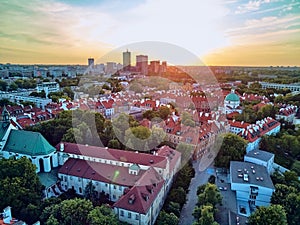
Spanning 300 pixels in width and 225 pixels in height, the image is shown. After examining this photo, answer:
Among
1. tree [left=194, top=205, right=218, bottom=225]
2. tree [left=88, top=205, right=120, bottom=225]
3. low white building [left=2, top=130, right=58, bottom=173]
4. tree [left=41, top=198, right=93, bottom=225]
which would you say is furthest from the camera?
low white building [left=2, top=130, right=58, bottom=173]

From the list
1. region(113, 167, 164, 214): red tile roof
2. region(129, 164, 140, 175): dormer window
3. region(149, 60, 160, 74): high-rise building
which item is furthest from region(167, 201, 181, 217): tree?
region(149, 60, 160, 74): high-rise building

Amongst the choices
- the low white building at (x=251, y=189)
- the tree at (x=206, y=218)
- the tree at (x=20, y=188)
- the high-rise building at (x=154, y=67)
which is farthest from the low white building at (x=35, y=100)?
the high-rise building at (x=154, y=67)

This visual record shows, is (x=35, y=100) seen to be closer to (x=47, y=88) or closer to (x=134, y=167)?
(x=47, y=88)

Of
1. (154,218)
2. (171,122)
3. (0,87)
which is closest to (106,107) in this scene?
(171,122)

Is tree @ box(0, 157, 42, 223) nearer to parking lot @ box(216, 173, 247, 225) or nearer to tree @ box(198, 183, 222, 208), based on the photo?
tree @ box(198, 183, 222, 208)

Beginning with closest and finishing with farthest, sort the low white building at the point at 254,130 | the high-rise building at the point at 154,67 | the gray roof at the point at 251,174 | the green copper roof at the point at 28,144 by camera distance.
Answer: the gray roof at the point at 251,174 < the green copper roof at the point at 28,144 < the low white building at the point at 254,130 < the high-rise building at the point at 154,67

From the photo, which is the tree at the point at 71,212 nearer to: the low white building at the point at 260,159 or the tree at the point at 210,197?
the tree at the point at 210,197
